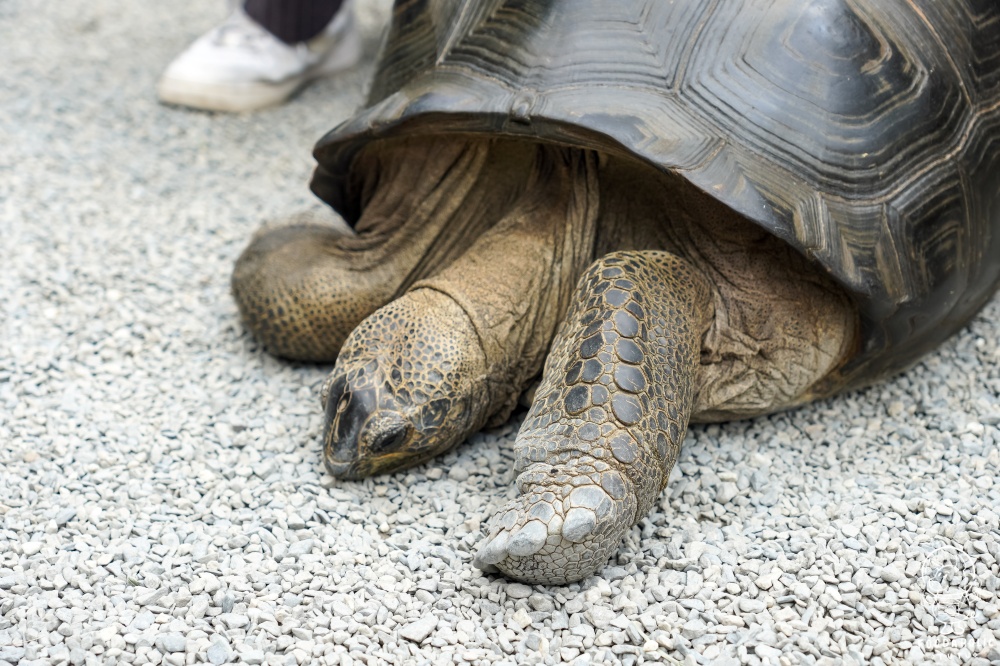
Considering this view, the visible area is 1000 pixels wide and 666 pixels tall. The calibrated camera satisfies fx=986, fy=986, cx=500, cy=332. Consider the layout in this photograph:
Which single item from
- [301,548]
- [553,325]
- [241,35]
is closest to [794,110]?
[553,325]

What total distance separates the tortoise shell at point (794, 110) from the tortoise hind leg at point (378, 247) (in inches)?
9.4

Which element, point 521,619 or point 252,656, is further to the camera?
point 521,619

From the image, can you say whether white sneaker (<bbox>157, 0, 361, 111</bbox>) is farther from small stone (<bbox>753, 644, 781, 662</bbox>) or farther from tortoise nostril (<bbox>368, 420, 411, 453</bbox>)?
small stone (<bbox>753, 644, 781, 662</bbox>)

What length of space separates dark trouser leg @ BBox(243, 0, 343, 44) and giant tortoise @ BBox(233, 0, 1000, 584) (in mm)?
2166

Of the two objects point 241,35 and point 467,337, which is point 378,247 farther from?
point 241,35

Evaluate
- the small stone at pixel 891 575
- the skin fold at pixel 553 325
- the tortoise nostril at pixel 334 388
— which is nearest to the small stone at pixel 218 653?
the skin fold at pixel 553 325

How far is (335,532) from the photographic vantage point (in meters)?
2.26

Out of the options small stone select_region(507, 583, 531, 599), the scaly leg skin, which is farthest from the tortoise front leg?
small stone select_region(507, 583, 531, 599)

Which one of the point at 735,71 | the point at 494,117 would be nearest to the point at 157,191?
the point at 494,117

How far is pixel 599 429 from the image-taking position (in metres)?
2.03

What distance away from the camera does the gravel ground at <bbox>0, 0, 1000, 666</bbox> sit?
195 centimetres

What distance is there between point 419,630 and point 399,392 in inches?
22.4

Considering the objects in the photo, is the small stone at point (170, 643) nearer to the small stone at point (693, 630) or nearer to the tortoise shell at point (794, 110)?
the small stone at point (693, 630)

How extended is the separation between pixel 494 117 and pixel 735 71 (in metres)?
0.55
